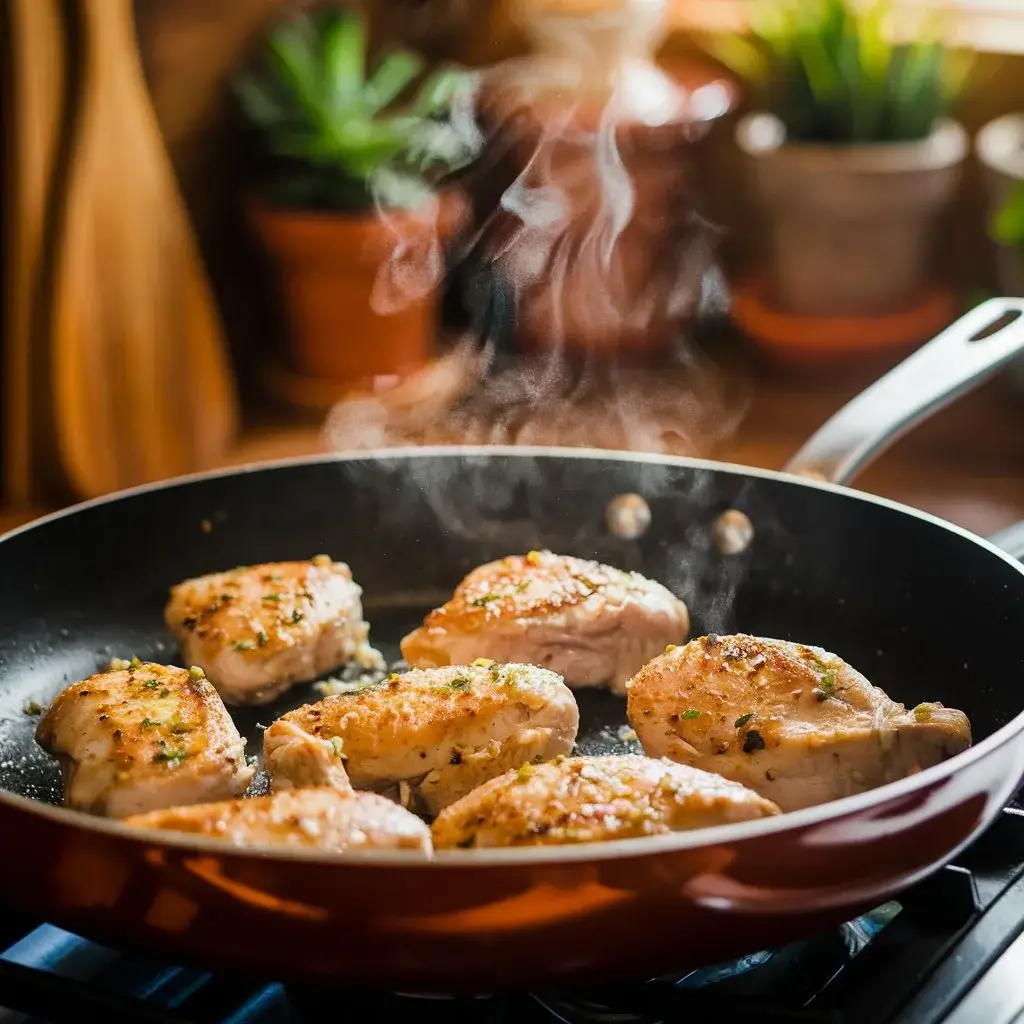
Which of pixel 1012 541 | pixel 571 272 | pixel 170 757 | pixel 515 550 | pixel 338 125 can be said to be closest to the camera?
pixel 170 757

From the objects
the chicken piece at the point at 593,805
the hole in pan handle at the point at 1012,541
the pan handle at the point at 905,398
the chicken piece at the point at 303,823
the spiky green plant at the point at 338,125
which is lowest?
the hole in pan handle at the point at 1012,541

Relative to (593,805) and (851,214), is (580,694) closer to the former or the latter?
(593,805)

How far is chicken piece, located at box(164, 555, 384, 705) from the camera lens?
57.9 inches

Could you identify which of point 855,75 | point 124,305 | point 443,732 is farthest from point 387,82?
point 443,732

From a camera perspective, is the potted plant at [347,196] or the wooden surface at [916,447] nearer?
the wooden surface at [916,447]

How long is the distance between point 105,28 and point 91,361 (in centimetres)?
54

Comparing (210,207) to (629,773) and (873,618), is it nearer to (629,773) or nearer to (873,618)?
(873,618)

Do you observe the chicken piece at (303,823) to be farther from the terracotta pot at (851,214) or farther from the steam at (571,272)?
the terracotta pot at (851,214)

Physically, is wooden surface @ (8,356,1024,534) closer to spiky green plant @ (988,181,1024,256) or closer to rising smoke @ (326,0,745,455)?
rising smoke @ (326,0,745,455)

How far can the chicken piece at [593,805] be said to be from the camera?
101 cm

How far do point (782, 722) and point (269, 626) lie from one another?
0.56m

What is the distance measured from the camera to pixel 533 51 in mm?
3119

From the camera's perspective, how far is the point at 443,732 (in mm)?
1253

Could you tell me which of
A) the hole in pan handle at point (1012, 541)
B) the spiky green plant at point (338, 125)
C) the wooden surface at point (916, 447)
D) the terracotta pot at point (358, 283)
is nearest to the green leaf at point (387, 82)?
the spiky green plant at point (338, 125)
